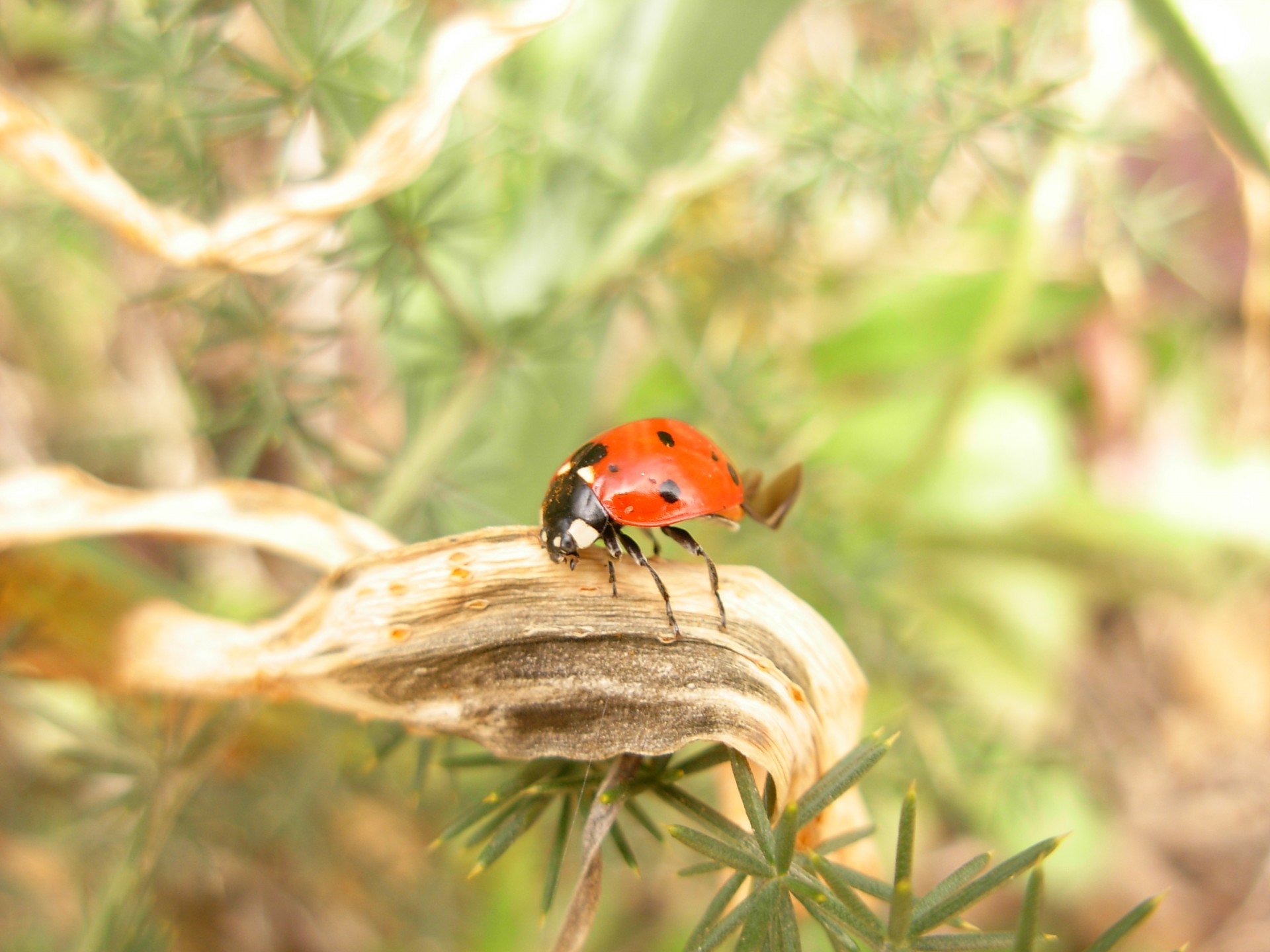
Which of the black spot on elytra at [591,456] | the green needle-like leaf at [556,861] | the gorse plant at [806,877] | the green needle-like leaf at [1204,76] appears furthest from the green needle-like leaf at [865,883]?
the green needle-like leaf at [1204,76]

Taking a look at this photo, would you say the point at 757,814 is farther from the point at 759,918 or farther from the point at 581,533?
the point at 581,533

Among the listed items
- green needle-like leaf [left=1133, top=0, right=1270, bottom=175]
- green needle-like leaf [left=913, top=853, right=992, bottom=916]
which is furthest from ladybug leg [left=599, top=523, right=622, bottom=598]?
green needle-like leaf [left=1133, top=0, right=1270, bottom=175]

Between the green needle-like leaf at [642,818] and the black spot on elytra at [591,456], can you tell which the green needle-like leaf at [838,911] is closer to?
the green needle-like leaf at [642,818]

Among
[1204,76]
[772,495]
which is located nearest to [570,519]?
[772,495]

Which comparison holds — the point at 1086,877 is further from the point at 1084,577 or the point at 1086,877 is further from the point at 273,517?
the point at 273,517

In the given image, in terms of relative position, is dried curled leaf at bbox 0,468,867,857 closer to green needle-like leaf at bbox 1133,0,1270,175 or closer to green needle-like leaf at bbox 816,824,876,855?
green needle-like leaf at bbox 816,824,876,855

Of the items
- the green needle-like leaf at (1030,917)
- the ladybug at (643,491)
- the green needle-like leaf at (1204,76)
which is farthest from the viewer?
the green needle-like leaf at (1204,76)

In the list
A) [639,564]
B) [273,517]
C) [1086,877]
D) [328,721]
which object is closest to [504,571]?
[639,564]
